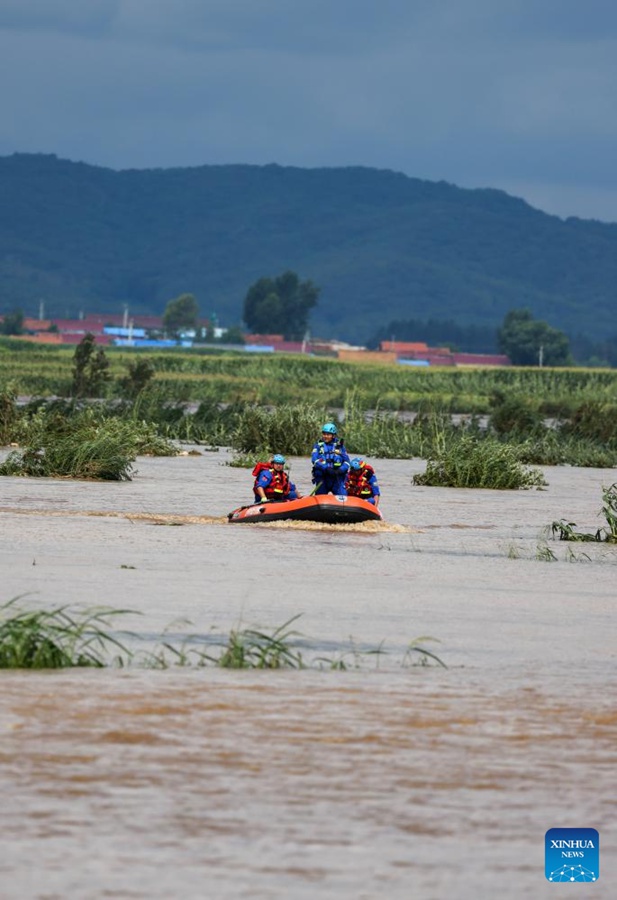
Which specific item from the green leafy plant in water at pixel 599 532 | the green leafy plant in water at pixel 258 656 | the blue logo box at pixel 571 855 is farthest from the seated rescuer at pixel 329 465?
the blue logo box at pixel 571 855

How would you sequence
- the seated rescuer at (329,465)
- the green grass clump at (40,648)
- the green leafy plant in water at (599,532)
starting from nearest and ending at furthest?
1. the green grass clump at (40,648)
2. the green leafy plant in water at (599,532)
3. the seated rescuer at (329,465)

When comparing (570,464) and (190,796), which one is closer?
(190,796)

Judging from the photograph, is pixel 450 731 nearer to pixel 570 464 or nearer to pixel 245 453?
pixel 245 453

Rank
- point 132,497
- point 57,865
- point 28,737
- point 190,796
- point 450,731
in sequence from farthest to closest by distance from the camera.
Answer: point 132,497
point 450,731
point 28,737
point 190,796
point 57,865

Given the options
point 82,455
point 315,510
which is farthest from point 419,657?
point 82,455

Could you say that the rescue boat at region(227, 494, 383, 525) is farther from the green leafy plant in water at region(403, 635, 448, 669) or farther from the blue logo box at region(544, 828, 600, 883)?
the blue logo box at region(544, 828, 600, 883)

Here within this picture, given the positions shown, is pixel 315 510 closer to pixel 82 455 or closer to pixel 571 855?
pixel 82 455

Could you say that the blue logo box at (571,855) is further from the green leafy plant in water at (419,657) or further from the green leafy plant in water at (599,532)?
the green leafy plant in water at (599,532)

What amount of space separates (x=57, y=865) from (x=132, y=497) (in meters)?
26.1

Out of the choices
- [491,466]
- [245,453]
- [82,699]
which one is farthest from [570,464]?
[82,699]

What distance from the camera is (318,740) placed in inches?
498

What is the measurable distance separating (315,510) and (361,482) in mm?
1360

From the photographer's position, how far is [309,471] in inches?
1783

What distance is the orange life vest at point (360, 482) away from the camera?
3084 centimetres
